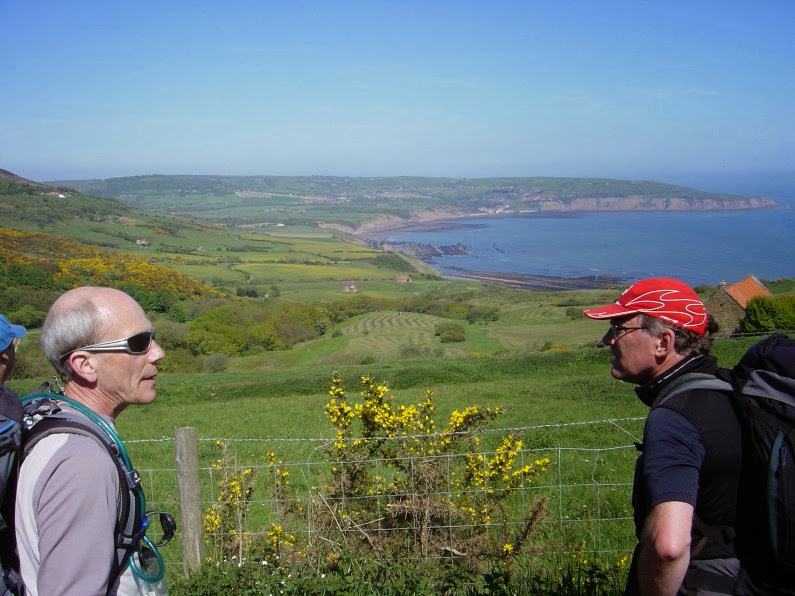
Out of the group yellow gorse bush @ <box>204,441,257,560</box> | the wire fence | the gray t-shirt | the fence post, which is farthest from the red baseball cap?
yellow gorse bush @ <box>204,441,257,560</box>

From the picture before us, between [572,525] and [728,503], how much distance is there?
4548mm

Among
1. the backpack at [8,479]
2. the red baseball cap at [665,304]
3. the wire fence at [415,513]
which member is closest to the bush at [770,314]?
the wire fence at [415,513]

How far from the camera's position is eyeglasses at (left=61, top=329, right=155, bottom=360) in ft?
7.16

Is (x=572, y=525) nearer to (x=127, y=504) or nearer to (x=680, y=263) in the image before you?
(x=127, y=504)

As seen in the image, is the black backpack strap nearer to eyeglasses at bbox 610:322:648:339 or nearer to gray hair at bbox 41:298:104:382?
Result: gray hair at bbox 41:298:104:382

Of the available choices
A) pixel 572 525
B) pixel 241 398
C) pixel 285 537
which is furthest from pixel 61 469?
pixel 241 398

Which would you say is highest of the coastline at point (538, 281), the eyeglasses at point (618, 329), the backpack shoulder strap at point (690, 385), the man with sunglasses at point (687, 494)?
the eyeglasses at point (618, 329)

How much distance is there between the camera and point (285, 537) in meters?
5.00

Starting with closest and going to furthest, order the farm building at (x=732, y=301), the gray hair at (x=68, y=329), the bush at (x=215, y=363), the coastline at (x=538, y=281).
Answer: the gray hair at (x=68, y=329) < the farm building at (x=732, y=301) < the bush at (x=215, y=363) < the coastline at (x=538, y=281)

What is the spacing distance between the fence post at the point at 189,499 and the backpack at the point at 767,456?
12.0ft

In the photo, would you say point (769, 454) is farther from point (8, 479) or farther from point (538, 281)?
point (538, 281)

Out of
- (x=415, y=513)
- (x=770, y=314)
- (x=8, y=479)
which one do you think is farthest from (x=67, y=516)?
(x=770, y=314)

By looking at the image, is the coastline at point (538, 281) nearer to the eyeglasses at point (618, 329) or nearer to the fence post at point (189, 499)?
the fence post at point (189, 499)

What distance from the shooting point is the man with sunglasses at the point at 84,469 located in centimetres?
182
